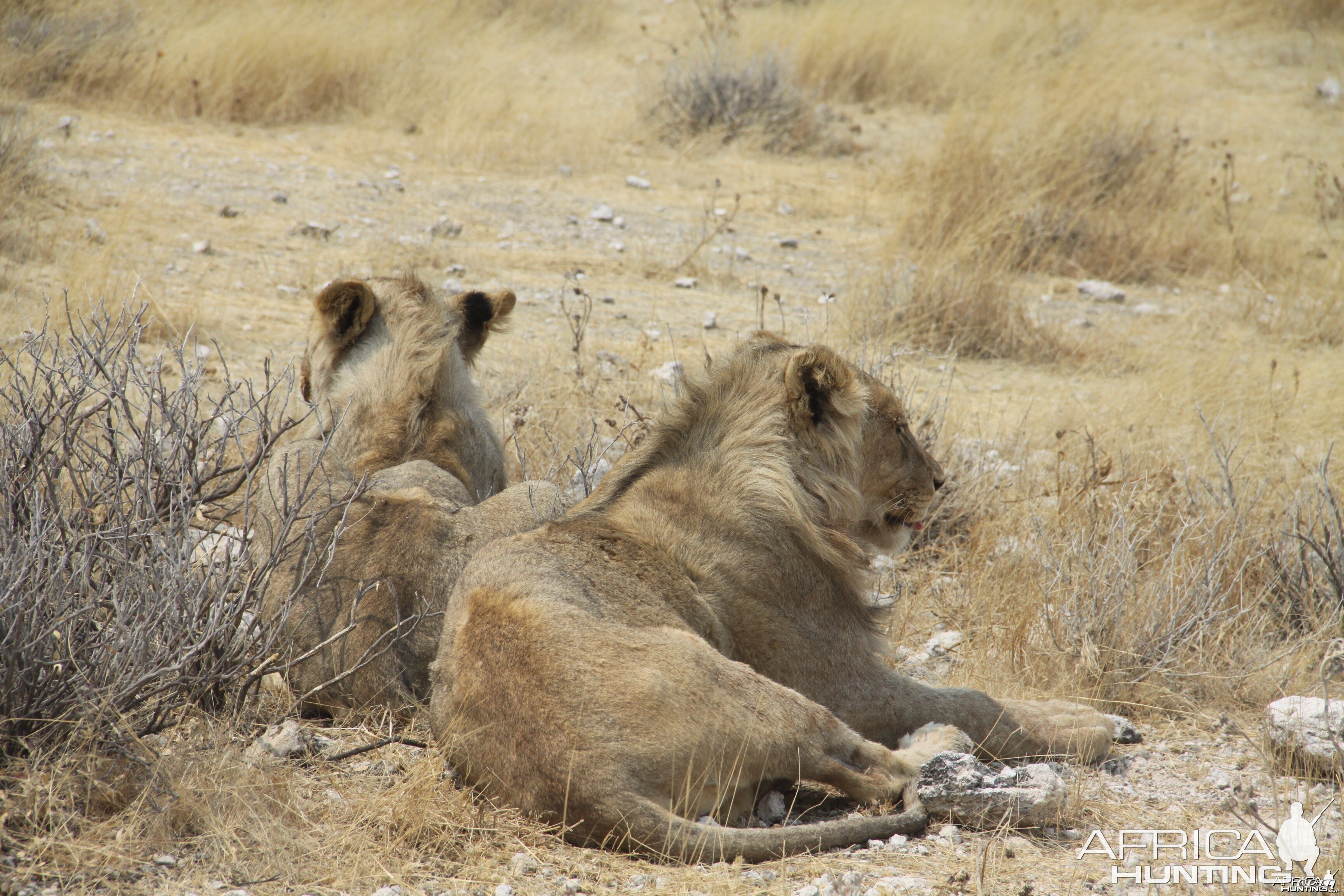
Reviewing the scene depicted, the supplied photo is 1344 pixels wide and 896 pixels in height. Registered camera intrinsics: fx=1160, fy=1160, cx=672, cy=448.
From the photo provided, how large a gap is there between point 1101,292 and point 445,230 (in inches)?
A: 233

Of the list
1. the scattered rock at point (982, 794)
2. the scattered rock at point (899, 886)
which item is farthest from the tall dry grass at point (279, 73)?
the scattered rock at point (899, 886)

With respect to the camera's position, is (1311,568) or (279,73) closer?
(1311,568)

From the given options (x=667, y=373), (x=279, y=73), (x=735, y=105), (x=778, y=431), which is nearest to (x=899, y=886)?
(x=778, y=431)

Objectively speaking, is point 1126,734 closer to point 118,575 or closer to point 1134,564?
point 1134,564

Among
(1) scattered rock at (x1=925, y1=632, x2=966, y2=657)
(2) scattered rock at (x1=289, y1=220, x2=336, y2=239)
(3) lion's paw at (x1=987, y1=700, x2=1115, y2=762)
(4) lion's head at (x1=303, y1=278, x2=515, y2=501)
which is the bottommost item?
(1) scattered rock at (x1=925, y1=632, x2=966, y2=657)

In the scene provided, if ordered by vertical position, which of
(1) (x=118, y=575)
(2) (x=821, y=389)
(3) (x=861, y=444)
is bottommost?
(1) (x=118, y=575)

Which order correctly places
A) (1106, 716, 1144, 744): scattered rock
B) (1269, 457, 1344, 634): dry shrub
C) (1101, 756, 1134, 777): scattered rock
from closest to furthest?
1. (1101, 756, 1134, 777): scattered rock
2. (1106, 716, 1144, 744): scattered rock
3. (1269, 457, 1344, 634): dry shrub

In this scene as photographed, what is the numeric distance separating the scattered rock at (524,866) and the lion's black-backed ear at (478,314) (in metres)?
2.87

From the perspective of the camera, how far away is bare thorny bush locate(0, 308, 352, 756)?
3307 mm

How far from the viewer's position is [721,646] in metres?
3.81

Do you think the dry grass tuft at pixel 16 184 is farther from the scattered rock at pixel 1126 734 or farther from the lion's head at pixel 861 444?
the scattered rock at pixel 1126 734

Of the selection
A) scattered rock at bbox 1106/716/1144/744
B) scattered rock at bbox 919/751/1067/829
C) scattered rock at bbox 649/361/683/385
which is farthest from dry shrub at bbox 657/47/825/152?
scattered rock at bbox 919/751/1067/829

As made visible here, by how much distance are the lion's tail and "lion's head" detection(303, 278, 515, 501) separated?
212 cm

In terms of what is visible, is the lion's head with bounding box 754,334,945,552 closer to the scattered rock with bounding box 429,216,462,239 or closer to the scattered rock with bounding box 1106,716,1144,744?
the scattered rock with bounding box 1106,716,1144,744
